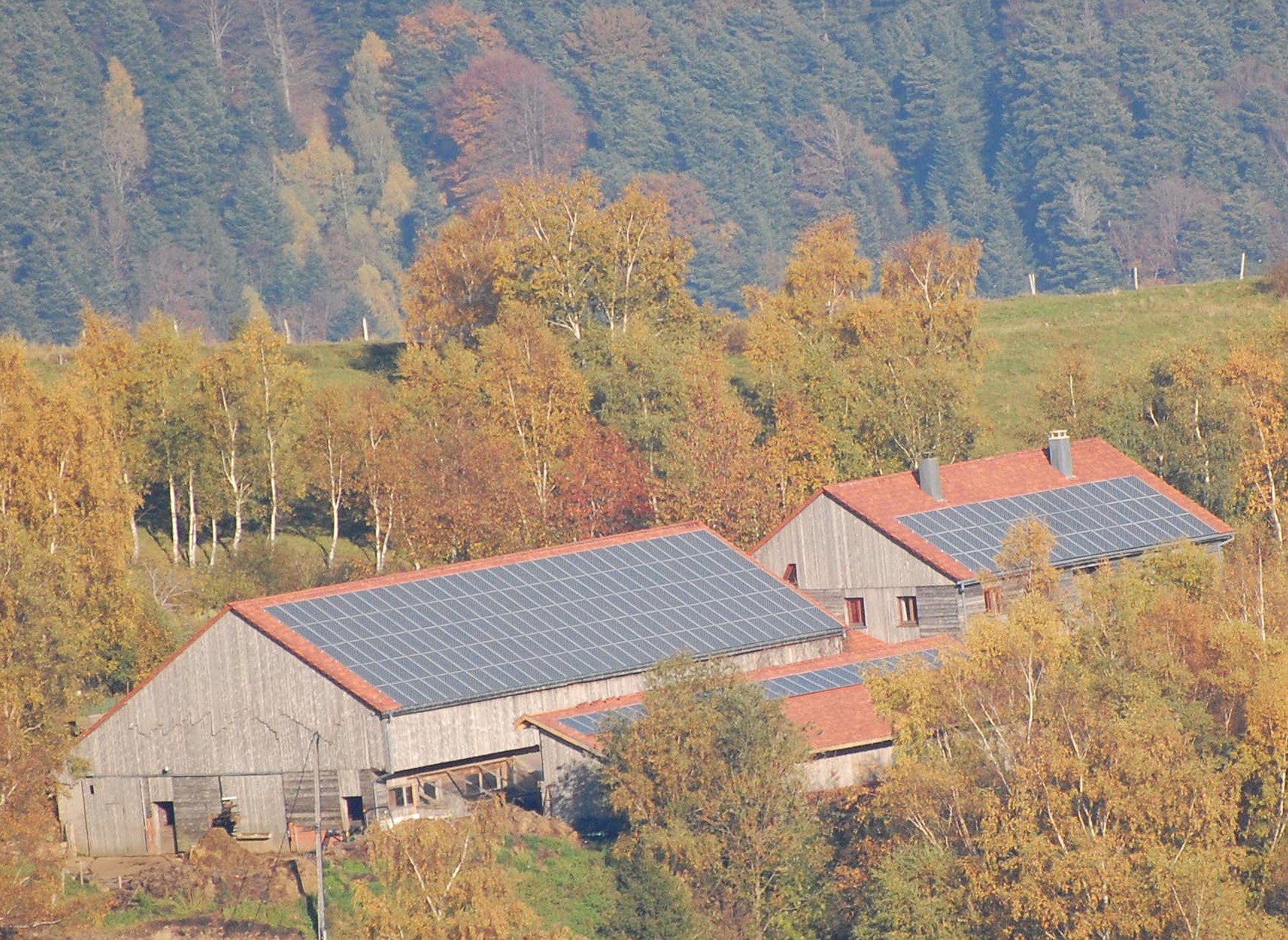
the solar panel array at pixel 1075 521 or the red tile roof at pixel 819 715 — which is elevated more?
the solar panel array at pixel 1075 521

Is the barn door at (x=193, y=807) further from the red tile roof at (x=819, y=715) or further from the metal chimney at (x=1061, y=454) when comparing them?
the metal chimney at (x=1061, y=454)

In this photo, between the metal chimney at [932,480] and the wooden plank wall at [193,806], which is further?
the metal chimney at [932,480]

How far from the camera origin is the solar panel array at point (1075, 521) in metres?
74.1

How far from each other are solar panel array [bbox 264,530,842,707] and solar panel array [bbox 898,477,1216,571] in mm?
6216

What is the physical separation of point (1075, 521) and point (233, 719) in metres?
26.8

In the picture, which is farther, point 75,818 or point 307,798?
point 75,818

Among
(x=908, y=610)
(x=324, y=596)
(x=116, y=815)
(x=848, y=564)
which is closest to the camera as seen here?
(x=116, y=815)

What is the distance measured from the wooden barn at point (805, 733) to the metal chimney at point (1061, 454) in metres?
17.4

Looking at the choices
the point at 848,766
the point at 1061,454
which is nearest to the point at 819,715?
the point at 848,766

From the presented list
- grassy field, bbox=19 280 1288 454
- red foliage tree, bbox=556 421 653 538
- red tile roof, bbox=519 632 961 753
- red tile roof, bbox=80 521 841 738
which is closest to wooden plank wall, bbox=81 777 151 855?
red tile roof, bbox=80 521 841 738

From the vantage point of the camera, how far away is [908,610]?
2904 inches

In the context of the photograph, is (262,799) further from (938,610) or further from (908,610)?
(938,610)

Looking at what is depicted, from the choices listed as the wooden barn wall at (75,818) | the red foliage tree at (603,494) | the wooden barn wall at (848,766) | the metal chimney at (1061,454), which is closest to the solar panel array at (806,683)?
the wooden barn wall at (848,766)

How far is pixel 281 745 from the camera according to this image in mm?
62438
